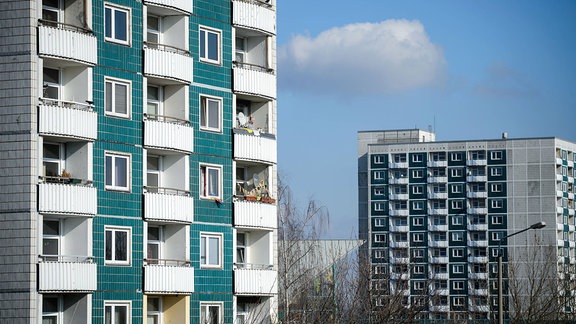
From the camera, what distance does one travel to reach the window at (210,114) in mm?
52219

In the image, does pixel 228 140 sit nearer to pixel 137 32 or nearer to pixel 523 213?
pixel 137 32

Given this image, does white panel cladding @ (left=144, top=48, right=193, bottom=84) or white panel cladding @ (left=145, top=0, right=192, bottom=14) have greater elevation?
white panel cladding @ (left=145, top=0, right=192, bottom=14)

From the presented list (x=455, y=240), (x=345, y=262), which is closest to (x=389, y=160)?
(x=455, y=240)

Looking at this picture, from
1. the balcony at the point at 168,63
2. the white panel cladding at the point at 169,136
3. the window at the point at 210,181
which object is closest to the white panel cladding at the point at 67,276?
the white panel cladding at the point at 169,136

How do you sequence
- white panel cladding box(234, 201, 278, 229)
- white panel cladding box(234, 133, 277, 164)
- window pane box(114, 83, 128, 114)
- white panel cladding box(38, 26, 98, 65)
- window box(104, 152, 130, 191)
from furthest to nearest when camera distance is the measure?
white panel cladding box(234, 133, 277, 164) → white panel cladding box(234, 201, 278, 229) → window pane box(114, 83, 128, 114) → window box(104, 152, 130, 191) → white panel cladding box(38, 26, 98, 65)

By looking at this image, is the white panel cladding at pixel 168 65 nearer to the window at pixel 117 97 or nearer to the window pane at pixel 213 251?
the window at pixel 117 97

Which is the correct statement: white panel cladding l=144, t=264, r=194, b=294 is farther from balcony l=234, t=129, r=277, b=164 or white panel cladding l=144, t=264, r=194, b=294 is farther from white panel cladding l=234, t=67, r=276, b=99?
white panel cladding l=234, t=67, r=276, b=99

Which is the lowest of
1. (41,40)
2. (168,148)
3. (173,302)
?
(173,302)

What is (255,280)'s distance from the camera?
53625 millimetres

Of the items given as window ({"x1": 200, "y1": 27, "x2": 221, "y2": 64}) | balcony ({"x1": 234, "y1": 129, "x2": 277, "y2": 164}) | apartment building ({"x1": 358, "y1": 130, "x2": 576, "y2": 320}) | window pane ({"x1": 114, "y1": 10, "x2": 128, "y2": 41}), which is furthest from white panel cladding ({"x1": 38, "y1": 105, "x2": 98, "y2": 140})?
apartment building ({"x1": 358, "y1": 130, "x2": 576, "y2": 320})

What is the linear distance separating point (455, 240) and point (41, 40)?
15717 cm

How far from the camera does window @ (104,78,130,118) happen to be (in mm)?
47219

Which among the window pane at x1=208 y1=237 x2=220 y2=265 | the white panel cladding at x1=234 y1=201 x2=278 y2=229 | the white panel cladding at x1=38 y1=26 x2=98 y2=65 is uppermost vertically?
the white panel cladding at x1=38 y1=26 x2=98 y2=65

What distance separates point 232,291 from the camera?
52.7 metres
